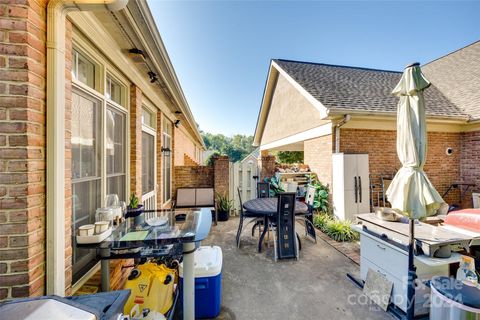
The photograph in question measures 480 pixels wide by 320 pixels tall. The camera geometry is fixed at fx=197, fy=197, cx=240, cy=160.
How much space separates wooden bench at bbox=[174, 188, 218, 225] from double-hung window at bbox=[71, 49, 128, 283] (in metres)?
3.06

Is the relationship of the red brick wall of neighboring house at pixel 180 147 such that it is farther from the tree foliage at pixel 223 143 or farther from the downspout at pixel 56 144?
the tree foliage at pixel 223 143

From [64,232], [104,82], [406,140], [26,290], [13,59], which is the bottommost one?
[26,290]

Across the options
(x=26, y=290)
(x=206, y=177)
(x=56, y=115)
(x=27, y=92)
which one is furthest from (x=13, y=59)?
(x=206, y=177)

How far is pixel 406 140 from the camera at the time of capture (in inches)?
87.8

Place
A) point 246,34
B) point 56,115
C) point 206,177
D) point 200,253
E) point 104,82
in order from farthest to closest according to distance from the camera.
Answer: point 246,34, point 206,177, point 200,253, point 104,82, point 56,115

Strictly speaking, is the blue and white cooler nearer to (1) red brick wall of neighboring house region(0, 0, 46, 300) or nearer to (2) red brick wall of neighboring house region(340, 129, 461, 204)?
(1) red brick wall of neighboring house region(0, 0, 46, 300)

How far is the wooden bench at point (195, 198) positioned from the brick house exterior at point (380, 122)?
11.4 feet

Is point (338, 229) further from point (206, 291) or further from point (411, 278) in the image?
point (206, 291)

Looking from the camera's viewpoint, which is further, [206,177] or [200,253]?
[206,177]

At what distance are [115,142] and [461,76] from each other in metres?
12.1

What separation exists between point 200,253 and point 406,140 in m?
2.84

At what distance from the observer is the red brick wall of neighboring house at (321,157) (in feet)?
19.0

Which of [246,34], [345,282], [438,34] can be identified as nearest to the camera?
[345,282]

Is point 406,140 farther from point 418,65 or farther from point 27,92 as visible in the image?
Result: point 27,92
